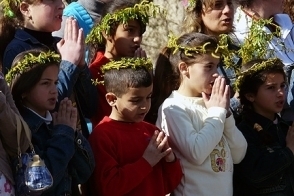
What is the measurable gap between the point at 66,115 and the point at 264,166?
1.32m

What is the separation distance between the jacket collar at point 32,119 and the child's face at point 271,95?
155 centimetres

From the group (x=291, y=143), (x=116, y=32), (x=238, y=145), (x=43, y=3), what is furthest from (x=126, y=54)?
(x=291, y=143)

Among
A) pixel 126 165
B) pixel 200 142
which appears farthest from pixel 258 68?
pixel 126 165

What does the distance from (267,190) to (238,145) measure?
35 cm

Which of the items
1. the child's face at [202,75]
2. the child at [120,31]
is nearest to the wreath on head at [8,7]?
the child at [120,31]

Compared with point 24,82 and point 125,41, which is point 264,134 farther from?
point 24,82

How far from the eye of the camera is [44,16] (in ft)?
13.4

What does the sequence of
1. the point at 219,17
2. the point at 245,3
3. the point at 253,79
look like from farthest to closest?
the point at 245,3
the point at 219,17
the point at 253,79

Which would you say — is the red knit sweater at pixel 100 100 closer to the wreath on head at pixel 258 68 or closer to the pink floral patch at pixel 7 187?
the wreath on head at pixel 258 68

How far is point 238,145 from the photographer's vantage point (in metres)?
4.16

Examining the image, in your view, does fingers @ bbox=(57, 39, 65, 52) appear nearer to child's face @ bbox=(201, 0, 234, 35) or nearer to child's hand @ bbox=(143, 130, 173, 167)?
child's hand @ bbox=(143, 130, 173, 167)

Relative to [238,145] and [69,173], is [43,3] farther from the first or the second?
[238,145]

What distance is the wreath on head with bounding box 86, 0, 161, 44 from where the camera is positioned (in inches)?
170

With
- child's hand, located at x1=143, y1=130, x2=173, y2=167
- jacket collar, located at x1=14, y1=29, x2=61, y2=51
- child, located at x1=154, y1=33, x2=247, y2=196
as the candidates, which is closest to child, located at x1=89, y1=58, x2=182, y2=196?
child's hand, located at x1=143, y1=130, x2=173, y2=167
